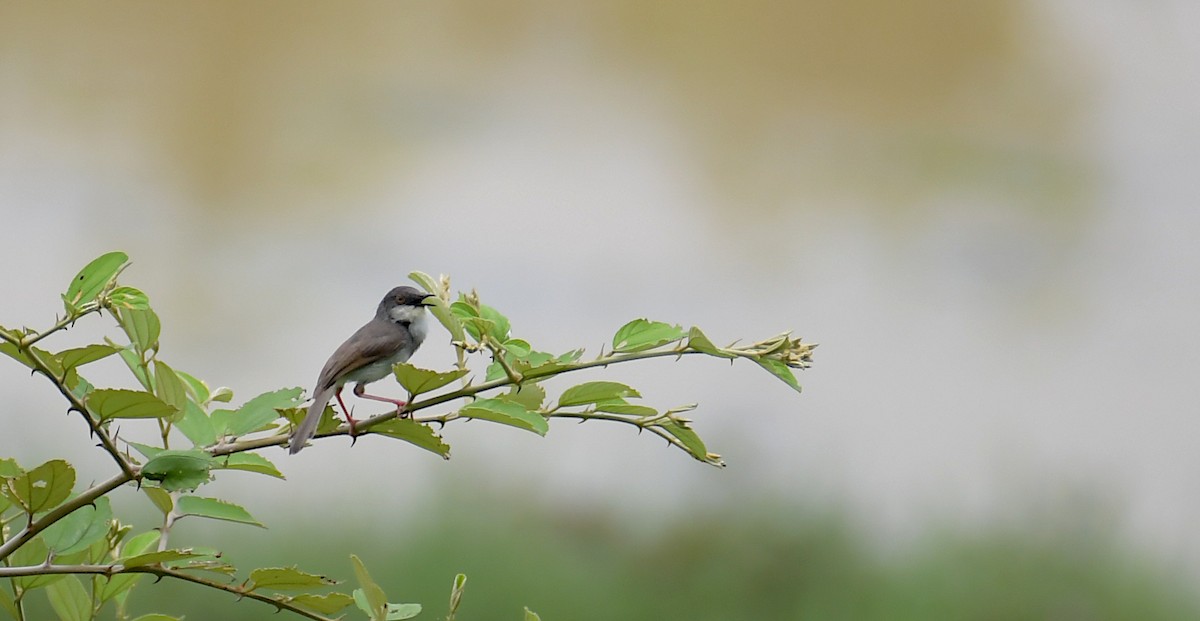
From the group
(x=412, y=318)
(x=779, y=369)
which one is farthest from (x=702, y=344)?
(x=412, y=318)

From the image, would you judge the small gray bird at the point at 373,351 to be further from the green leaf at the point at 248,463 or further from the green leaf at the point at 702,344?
the green leaf at the point at 702,344

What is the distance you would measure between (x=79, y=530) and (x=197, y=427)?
0.23ft

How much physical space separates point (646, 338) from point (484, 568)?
1.39 meters

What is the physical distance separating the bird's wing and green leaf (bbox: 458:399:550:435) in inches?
11.1

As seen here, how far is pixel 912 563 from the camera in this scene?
78.4 inches

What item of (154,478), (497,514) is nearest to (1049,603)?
(497,514)

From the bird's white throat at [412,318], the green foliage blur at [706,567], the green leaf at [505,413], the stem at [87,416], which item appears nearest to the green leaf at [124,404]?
the stem at [87,416]

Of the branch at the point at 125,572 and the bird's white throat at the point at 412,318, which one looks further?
the bird's white throat at the point at 412,318

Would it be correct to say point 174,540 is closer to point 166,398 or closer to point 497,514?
point 497,514

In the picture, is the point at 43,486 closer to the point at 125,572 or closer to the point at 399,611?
the point at 125,572

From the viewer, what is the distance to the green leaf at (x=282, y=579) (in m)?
0.48

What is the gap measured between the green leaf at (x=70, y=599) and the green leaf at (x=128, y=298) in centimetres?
16

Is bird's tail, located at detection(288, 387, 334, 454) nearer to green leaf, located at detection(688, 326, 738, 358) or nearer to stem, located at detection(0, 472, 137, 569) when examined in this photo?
stem, located at detection(0, 472, 137, 569)

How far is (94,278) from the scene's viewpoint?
47 cm
